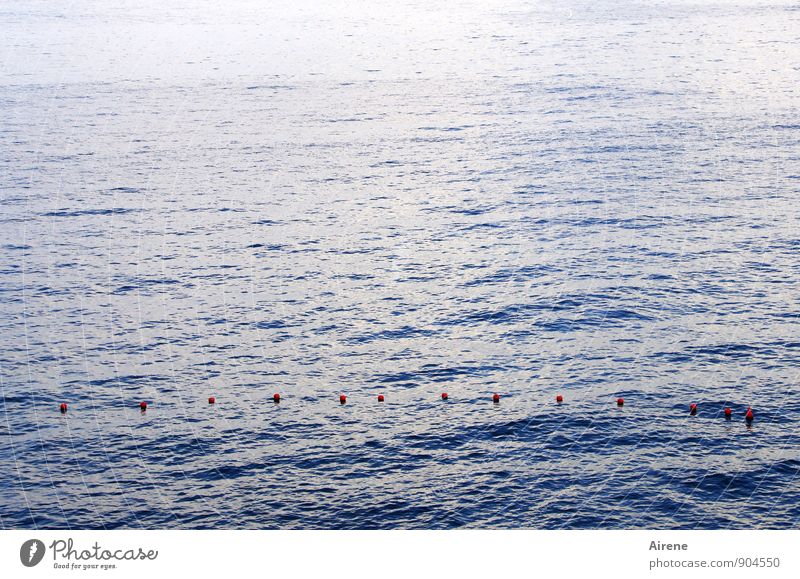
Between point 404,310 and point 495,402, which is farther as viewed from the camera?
point 404,310

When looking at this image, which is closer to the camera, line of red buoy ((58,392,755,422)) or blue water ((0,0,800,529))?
blue water ((0,0,800,529))

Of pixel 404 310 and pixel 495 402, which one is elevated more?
pixel 404 310

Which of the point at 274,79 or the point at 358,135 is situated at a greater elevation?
the point at 274,79

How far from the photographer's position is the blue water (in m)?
71.0

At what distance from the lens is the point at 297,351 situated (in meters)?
94.0

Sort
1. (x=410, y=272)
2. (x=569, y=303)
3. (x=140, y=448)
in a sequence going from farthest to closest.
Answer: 1. (x=410, y=272)
2. (x=569, y=303)
3. (x=140, y=448)

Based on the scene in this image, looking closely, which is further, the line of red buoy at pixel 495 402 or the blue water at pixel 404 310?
the line of red buoy at pixel 495 402

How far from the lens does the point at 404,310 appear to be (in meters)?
103

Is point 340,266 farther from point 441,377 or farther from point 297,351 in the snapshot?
point 441,377

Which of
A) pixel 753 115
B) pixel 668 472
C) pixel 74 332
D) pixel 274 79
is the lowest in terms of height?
pixel 668 472

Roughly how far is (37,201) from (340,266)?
4644cm

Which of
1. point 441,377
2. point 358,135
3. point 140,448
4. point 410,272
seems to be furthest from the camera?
point 358,135

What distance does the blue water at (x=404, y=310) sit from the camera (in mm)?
71000

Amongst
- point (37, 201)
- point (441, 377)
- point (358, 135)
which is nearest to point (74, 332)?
point (441, 377)
